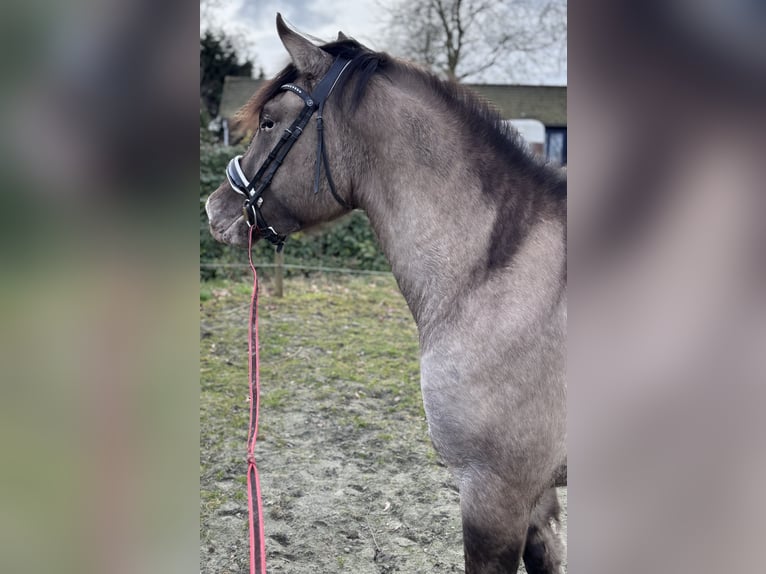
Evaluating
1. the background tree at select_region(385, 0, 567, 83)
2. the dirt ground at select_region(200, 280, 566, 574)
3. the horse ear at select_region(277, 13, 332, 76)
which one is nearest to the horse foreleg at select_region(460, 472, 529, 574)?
the dirt ground at select_region(200, 280, 566, 574)

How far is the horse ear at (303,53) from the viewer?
192cm

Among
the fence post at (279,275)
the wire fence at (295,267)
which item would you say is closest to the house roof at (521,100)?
the wire fence at (295,267)

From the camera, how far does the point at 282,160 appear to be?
6.56 ft

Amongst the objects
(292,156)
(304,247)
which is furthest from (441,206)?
(304,247)

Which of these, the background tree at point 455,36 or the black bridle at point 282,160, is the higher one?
the background tree at point 455,36

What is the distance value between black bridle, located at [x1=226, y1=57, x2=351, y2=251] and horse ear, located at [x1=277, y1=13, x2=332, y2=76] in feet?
0.12

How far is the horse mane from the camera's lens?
1.91 m

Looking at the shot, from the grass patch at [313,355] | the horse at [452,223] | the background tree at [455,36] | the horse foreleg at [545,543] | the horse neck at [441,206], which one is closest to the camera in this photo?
the horse at [452,223]

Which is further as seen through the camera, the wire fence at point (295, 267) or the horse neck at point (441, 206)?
the wire fence at point (295, 267)

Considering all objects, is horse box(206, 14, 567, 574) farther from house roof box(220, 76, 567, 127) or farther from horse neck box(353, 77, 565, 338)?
house roof box(220, 76, 567, 127)

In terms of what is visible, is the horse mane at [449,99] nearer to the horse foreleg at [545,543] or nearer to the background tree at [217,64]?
the horse foreleg at [545,543]
